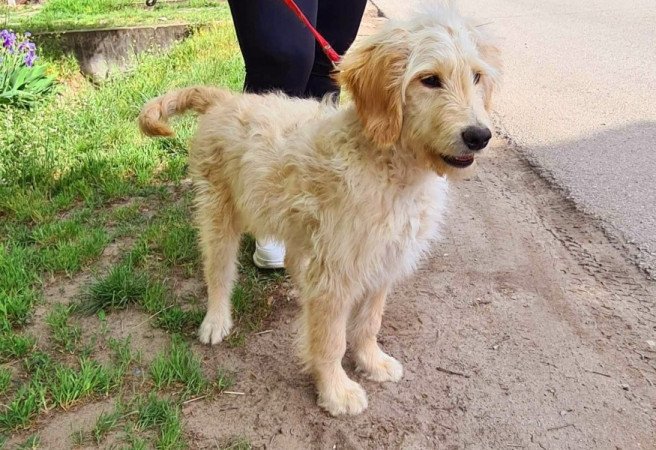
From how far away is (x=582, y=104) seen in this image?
5691 millimetres

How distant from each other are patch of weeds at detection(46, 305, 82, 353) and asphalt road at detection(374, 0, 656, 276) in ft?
8.09

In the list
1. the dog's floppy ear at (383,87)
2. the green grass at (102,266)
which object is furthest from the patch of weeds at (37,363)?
the dog's floppy ear at (383,87)

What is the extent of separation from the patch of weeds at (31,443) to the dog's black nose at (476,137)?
204 cm

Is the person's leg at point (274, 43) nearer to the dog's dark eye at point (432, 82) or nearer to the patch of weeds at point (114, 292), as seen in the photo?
the dog's dark eye at point (432, 82)

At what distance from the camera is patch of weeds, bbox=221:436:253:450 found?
2.32 metres

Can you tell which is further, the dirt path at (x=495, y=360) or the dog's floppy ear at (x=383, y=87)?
the dirt path at (x=495, y=360)

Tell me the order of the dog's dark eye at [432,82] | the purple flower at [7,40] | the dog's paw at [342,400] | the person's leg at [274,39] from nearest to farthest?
1. the dog's dark eye at [432,82]
2. the dog's paw at [342,400]
3. the person's leg at [274,39]
4. the purple flower at [7,40]

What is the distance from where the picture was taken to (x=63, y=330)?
9.30ft

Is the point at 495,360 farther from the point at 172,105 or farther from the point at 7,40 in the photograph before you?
the point at 7,40

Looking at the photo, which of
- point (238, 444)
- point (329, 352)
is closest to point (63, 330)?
point (238, 444)

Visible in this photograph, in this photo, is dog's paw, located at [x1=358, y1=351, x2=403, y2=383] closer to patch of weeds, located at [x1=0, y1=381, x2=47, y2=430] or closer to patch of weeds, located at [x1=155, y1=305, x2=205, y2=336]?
patch of weeds, located at [x1=155, y1=305, x2=205, y2=336]

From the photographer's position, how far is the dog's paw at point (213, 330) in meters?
2.95

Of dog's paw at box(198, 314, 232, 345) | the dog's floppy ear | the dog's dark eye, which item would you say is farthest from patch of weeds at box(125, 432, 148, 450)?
the dog's dark eye

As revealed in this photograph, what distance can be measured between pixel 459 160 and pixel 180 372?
160 cm
